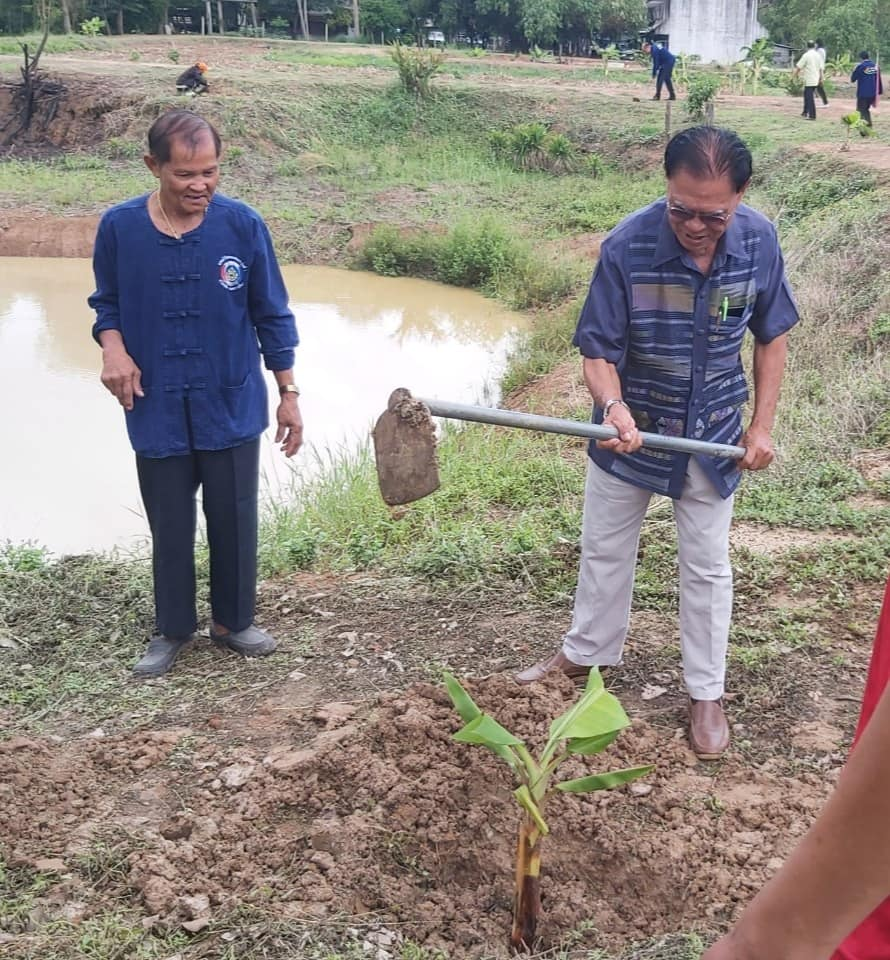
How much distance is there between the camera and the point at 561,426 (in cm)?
248

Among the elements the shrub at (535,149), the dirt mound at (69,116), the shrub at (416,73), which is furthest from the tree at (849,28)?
the dirt mound at (69,116)

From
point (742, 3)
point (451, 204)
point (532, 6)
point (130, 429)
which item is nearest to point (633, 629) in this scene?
point (130, 429)

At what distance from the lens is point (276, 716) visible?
316cm

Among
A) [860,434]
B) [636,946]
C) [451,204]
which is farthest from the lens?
[451,204]

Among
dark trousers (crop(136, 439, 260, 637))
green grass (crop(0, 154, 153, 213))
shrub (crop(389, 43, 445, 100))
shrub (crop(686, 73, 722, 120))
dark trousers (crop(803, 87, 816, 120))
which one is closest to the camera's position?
dark trousers (crop(136, 439, 260, 637))

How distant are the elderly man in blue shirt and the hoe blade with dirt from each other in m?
0.10

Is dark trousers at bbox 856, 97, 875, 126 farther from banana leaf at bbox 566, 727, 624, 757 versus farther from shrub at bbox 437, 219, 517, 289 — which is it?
banana leaf at bbox 566, 727, 624, 757

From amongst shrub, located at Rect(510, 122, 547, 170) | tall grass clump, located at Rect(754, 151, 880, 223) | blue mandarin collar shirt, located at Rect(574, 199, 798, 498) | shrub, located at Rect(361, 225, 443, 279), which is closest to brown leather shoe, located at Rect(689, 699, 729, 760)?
blue mandarin collar shirt, located at Rect(574, 199, 798, 498)

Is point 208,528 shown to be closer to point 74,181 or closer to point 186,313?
point 186,313

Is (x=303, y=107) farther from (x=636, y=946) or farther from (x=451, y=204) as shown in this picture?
(x=636, y=946)

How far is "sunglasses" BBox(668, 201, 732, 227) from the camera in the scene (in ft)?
8.55

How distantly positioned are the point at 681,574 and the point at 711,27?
36.7 metres

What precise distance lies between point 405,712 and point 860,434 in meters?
3.26

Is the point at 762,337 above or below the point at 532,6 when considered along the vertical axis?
below
